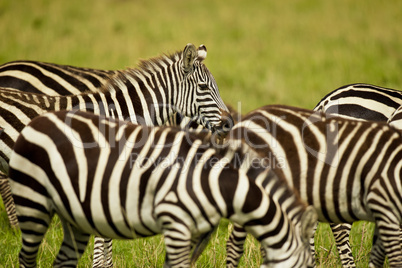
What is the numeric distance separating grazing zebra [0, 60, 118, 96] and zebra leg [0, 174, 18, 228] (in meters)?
1.48

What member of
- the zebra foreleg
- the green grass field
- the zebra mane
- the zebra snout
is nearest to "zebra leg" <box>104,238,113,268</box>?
the zebra foreleg

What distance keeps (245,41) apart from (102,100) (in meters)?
11.5

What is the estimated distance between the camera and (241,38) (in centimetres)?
1738

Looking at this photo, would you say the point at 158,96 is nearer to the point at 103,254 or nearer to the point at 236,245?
the point at 103,254

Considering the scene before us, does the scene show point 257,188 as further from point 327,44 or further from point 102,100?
point 327,44

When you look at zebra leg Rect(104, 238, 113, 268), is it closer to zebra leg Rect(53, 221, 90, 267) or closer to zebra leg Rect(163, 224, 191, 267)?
zebra leg Rect(53, 221, 90, 267)

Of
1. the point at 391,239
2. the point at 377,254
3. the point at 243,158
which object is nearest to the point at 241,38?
the point at 377,254

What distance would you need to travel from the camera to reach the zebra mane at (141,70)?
643 cm

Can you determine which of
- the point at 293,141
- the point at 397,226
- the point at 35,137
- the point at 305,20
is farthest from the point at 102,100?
the point at 305,20

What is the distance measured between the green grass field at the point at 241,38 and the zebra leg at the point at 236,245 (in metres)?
7.72

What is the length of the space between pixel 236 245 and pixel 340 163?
49.2 inches

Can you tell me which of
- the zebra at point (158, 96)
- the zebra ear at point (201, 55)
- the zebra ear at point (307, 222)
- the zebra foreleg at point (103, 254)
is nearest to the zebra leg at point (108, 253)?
the zebra foreleg at point (103, 254)

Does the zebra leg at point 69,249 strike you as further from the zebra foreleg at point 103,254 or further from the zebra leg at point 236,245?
the zebra leg at point 236,245

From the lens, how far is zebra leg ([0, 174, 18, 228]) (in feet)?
25.0
